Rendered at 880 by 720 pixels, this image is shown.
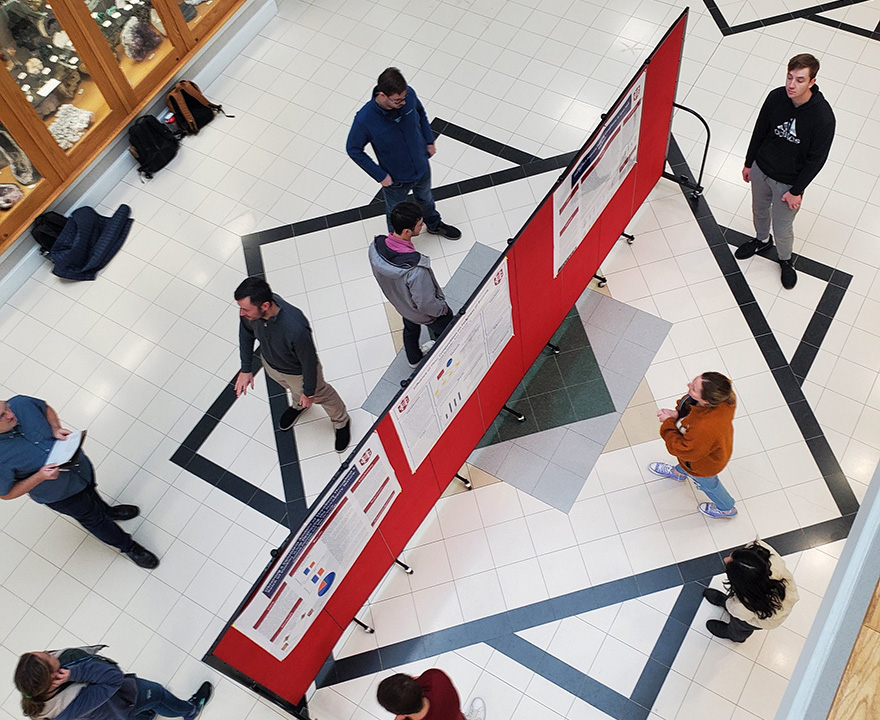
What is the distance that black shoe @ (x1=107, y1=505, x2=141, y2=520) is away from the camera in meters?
5.17

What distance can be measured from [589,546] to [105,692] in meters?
2.77

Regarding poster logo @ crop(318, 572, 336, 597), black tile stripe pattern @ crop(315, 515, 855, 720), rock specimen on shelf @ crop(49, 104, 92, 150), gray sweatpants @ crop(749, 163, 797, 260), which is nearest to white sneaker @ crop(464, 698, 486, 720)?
black tile stripe pattern @ crop(315, 515, 855, 720)

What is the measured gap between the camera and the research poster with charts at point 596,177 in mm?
4555

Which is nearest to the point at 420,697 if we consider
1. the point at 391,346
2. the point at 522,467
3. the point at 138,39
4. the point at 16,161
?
the point at 522,467

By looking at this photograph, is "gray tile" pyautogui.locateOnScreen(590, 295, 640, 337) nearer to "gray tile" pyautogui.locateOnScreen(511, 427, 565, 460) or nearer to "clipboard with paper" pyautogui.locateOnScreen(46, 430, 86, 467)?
"gray tile" pyautogui.locateOnScreen(511, 427, 565, 460)

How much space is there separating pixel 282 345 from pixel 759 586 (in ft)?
9.09

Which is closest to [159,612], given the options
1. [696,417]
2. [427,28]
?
[696,417]

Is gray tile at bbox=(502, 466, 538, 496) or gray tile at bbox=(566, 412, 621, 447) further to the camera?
gray tile at bbox=(566, 412, 621, 447)

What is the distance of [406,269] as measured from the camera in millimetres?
4574

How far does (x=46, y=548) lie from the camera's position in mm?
5289

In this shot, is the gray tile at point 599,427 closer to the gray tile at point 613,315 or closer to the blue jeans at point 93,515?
the gray tile at point 613,315

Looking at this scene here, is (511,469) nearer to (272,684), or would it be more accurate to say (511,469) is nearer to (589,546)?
(589,546)

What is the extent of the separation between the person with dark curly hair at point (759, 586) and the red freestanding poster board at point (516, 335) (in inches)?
66.9

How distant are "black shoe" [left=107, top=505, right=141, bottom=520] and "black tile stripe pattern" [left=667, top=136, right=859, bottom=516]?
4374mm
